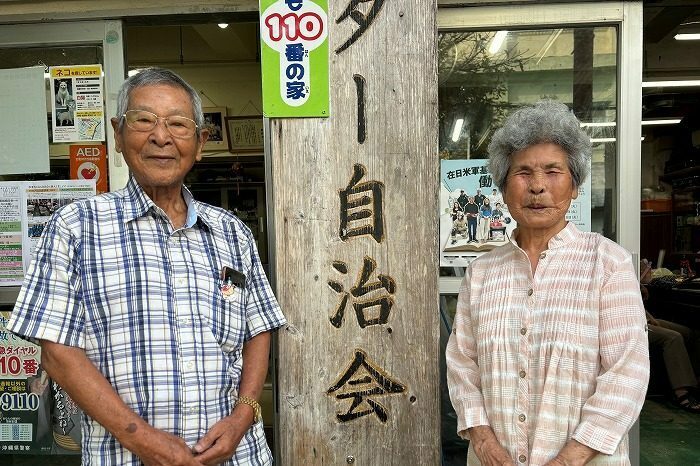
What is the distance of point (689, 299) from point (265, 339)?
5112mm

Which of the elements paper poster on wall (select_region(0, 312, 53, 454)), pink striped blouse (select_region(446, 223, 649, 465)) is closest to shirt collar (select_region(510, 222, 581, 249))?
pink striped blouse (select_region(446, 223, 649, 465))

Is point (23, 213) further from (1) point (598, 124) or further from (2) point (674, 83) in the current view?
(2) point (674, 83)

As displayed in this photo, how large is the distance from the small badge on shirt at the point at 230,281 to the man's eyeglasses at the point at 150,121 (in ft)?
1.47

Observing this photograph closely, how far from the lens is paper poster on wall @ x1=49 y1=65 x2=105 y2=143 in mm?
2926

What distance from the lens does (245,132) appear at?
6.01 meters

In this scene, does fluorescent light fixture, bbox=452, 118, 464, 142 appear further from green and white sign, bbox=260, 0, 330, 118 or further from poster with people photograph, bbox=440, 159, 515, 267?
green and white sign, bbox=260, 0, 330, 118

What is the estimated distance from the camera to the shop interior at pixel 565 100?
9.53 ft

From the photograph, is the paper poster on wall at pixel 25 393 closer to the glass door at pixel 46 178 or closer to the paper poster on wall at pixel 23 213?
the glass door at pixel 46 178

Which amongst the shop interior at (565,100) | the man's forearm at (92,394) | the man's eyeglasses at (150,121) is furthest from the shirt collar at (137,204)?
the shop interior at (565,100)

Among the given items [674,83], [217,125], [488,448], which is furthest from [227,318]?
[674,83]

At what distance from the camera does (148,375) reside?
1550mm

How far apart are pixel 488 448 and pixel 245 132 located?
4.97 meters

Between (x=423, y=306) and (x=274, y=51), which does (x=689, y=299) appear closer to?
(x=423, y=306)

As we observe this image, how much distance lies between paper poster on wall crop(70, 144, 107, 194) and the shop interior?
68 mm
